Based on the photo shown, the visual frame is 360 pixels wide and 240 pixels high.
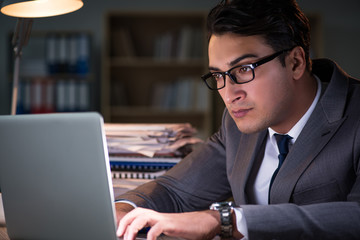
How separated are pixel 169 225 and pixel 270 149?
566 millimetres

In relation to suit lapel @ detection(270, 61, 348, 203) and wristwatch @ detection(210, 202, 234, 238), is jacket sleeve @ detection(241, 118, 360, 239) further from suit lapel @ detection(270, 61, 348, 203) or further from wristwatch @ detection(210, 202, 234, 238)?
suit lapel @ detection(270, 61, 348, 203)

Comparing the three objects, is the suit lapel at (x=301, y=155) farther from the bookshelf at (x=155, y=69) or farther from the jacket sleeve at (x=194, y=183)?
the bookshelf at (x=155, y=69)

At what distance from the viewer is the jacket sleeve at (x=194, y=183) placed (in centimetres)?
129

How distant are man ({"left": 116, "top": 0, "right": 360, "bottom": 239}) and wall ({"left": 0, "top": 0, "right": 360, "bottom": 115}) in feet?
10.3

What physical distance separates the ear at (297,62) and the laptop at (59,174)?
721 mm

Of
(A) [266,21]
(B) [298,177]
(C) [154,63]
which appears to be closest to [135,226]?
(B) [298,177]

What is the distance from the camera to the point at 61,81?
12.9 ft

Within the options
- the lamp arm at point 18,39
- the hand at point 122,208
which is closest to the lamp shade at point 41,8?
the lamp arm at point 18,39

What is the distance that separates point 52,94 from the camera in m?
3.93

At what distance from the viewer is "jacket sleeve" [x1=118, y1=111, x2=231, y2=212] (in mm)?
1288

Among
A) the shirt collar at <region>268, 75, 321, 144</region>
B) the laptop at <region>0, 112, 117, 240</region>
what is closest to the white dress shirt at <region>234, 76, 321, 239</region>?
the shirt collar at <region>268, 75, 321, 144</region>

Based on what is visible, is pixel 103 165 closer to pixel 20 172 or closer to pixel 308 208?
pixel 20 172

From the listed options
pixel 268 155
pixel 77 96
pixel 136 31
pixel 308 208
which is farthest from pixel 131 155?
pixel 136 31

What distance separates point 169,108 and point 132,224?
325cm
